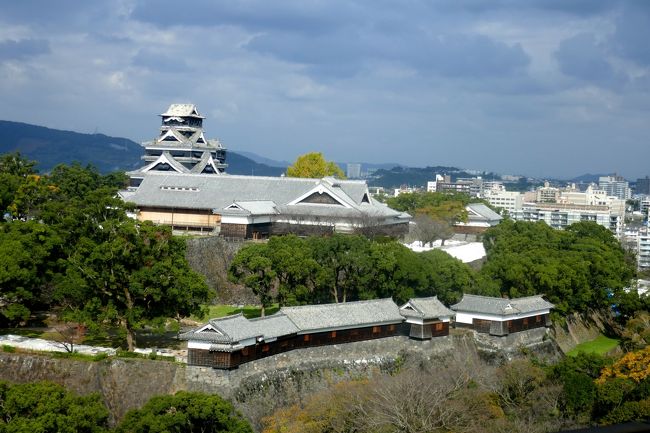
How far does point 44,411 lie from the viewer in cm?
1490

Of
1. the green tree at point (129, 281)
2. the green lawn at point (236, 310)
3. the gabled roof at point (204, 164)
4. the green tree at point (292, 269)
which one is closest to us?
the green tree at point (129, 281)

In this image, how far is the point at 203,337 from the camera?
64.3ft

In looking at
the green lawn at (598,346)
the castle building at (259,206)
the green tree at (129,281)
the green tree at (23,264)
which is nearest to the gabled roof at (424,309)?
the green tree at (129,281)

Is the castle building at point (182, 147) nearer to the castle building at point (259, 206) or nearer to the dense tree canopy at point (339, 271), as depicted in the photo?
the castle building at point (259, 206)

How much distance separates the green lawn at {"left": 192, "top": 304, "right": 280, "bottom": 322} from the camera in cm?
2788

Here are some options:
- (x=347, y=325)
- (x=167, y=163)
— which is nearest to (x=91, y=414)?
(x=347, y=325)

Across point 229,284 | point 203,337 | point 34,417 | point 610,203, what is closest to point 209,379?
point 203,337

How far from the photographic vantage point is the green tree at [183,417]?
620 inches

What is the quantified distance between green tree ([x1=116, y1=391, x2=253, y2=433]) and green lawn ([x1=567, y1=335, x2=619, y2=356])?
18.6 m

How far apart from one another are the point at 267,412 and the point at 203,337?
266 cm

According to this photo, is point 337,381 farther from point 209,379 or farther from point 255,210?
point 255,210

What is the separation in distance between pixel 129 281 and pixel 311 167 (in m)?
29.0

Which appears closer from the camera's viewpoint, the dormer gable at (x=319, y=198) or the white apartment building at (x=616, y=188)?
the dormer gable at (x=319, y=198)

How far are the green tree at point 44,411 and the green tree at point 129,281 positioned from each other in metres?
5.72
